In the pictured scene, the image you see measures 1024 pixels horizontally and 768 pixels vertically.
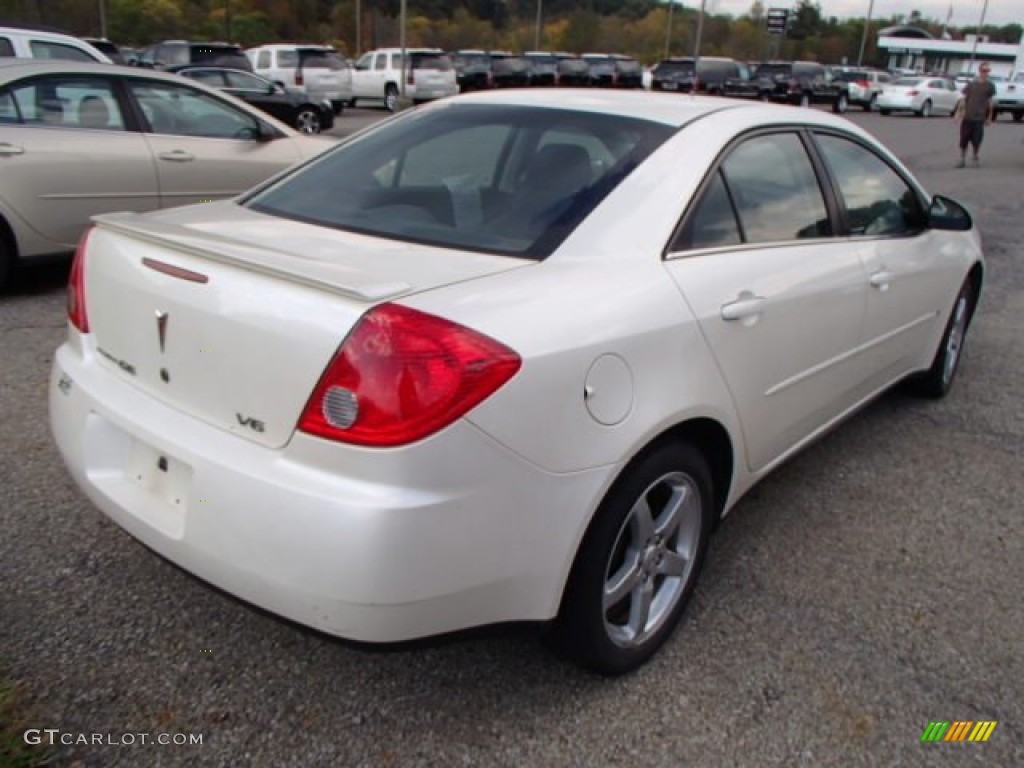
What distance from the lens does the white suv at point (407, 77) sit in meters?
25.6

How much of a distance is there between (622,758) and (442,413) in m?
1.00

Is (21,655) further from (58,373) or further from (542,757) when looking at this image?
(542,757)

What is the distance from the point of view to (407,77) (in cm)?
2569

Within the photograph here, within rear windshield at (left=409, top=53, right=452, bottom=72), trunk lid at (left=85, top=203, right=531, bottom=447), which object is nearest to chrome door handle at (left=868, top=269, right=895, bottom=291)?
trunk lid at (left=85, top=203, right=531, bottom=447)

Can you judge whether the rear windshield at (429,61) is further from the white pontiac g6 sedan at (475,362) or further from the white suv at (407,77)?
the white pontiac g6 sedan at (475,362)

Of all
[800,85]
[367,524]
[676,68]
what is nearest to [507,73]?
[676,68]

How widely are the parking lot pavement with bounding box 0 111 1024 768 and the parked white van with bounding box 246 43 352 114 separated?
70.0 ft

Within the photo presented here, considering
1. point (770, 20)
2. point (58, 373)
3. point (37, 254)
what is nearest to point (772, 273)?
Answer: point (58, 373)

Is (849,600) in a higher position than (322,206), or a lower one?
lower

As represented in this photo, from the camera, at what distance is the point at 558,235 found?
2305 millimetres

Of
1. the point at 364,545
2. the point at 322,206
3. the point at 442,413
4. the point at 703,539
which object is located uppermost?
the point at 322,206

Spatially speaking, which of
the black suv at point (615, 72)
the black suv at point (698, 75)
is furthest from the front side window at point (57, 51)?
the black suv at point (615, 72)

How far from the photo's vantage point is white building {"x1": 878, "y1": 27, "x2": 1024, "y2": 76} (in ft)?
271

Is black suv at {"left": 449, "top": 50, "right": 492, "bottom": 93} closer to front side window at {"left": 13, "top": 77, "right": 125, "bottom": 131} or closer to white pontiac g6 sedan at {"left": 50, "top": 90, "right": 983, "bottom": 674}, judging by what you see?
front side window at {"left": 13, "top": 77, "right": 125, "bottom": 131}
